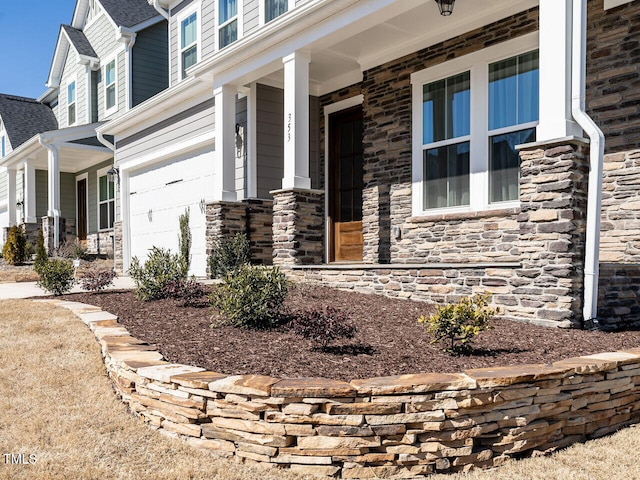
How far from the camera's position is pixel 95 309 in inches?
248

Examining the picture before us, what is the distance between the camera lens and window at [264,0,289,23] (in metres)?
9.15

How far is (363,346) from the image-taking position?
14.0 feet

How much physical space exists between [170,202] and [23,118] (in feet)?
41.6

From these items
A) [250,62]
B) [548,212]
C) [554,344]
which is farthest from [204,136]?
[554,344]

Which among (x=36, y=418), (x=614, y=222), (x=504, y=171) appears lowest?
(x=36, y=418)

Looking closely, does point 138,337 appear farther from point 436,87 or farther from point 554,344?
point 436,87

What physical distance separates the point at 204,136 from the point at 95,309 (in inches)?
184

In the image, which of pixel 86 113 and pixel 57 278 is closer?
pixel 57 278

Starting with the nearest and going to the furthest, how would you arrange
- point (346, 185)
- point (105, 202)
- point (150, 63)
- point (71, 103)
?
point (346, 185)
point (150, 63)
point (105, 202)
point (71, 103)

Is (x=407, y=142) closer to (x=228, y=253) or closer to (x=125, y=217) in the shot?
(x=228, y=253)

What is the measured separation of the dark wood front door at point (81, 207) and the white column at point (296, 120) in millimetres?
12666

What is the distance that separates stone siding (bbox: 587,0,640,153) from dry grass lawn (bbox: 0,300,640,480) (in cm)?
386

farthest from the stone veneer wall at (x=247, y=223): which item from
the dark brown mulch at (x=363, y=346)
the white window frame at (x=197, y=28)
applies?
the white window frame at (x=197, y=28)

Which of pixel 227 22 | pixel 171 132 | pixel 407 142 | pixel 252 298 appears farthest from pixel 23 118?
pixel 252 298
